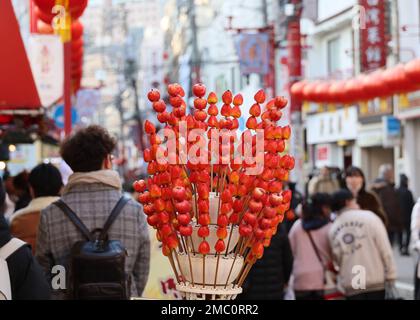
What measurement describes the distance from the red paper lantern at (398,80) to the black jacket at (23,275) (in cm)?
1400

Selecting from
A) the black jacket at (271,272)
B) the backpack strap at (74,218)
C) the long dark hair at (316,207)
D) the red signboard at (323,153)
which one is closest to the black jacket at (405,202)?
the long dark hair at (316,207)

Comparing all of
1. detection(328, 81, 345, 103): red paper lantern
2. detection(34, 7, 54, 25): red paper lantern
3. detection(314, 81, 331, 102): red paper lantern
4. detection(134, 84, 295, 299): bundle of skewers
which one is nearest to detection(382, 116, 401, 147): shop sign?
detection(328, 81, 345, 103): red paper lantern

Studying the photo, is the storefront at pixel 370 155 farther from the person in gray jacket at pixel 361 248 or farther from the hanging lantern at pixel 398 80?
the person in gray jacket at pixel 361 248

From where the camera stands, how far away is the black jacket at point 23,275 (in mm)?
4051

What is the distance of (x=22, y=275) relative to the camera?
13.4 feet

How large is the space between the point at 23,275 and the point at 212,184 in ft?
3.05

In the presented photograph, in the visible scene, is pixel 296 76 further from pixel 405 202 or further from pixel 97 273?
pixel 97 273

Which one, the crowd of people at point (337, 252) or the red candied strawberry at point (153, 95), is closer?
the red candied strawberry at point (153, 95)

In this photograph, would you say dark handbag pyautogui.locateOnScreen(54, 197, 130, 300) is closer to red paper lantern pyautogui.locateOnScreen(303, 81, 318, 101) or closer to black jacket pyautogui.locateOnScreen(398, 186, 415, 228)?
black jacket pyautogui.locateOnScreen(398, 186, 415, 228)

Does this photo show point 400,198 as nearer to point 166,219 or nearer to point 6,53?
point 6,53

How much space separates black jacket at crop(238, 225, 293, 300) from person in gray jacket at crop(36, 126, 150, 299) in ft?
8.45

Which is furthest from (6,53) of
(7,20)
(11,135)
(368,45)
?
(368,45)

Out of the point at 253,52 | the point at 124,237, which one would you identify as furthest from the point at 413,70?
the point at 124,237

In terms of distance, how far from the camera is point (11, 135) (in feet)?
56.8
